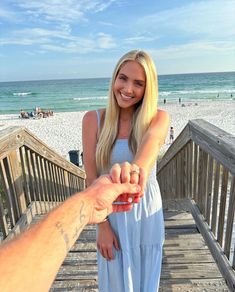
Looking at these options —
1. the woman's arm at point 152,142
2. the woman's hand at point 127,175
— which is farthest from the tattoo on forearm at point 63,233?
the woman's arm at point 152,142

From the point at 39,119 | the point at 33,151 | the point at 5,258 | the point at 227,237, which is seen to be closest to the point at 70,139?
the point at 39,119

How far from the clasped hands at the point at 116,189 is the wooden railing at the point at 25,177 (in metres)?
1.43

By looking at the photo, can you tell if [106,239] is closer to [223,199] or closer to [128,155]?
[128,155]

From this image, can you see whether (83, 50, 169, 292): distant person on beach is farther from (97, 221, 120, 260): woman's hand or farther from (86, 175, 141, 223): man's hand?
(86, 175, 141, 223): man's hand

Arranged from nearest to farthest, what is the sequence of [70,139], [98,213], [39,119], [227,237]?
[98,213]
[227,237]
[70,139]
[39,119]

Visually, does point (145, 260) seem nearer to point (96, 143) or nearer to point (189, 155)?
point (96, 143)

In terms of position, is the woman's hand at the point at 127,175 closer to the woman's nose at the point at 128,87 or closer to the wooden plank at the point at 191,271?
the woman's nose at the point at 128,87

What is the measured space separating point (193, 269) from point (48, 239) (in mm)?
2109

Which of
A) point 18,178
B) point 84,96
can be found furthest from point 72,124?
point 84,96

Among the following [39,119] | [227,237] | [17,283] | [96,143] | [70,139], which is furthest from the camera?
[39,119]

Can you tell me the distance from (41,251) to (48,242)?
50 millimetres

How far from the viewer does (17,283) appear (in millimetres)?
635

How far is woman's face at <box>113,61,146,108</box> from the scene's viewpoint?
70.1 inches

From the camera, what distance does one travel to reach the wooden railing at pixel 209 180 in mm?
2027
